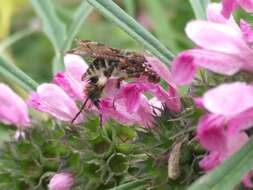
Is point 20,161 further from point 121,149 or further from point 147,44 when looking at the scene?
point 147,44

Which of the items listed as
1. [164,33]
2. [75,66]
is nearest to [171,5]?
[164,33]

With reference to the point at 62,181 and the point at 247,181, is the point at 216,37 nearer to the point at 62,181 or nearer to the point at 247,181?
the point at 247,181

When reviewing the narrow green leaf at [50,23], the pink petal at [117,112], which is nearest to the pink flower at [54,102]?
the pink petal at [117,112]

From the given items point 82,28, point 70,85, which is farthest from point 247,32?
point 82,28

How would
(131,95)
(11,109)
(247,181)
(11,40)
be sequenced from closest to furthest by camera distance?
1. (247,181)
2. (131,95)
3. (11,109)
4. (11,40)

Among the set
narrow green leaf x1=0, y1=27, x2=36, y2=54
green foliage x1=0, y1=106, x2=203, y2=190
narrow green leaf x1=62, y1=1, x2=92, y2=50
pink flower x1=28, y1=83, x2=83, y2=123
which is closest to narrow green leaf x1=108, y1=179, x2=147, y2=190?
green foliage x1=0, y1=106, x2=203, y2=190

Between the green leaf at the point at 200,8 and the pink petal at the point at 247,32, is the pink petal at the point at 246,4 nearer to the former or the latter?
the pink petal at the point at 247,32
